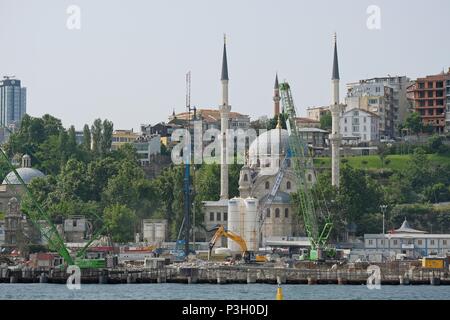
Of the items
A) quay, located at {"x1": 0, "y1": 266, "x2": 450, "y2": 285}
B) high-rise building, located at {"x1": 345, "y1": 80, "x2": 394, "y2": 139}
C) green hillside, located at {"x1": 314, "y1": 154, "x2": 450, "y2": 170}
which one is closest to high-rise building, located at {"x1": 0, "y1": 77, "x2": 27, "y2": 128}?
high-rise building, located at {"x1": 345, "y1": 80, "x2": 394, "y2": 139}

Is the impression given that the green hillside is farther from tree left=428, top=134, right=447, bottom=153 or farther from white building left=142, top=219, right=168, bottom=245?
white building left=142, top=219, right=168, bottom=245

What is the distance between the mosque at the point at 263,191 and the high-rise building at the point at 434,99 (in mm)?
19842

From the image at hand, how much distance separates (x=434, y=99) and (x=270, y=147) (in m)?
22.5

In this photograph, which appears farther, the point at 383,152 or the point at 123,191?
the point at 383,152

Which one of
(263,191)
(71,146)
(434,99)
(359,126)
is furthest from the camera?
(359,126)

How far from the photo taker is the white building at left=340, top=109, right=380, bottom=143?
11575 cm

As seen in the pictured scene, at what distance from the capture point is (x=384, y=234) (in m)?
82.8

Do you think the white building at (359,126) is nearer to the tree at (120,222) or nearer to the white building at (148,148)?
the white building at (148,148)

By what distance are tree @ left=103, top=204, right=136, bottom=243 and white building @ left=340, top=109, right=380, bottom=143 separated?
33.9 meters

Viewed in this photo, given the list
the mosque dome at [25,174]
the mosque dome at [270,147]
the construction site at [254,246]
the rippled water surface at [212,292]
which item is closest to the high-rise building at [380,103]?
the construction site at [254,246]

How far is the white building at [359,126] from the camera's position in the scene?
11575 centimetres

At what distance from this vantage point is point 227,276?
6219 centimetres

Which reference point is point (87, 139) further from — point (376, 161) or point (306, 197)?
point (306, 197)

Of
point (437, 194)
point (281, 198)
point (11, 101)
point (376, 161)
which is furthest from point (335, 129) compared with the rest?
point (11, 101)
